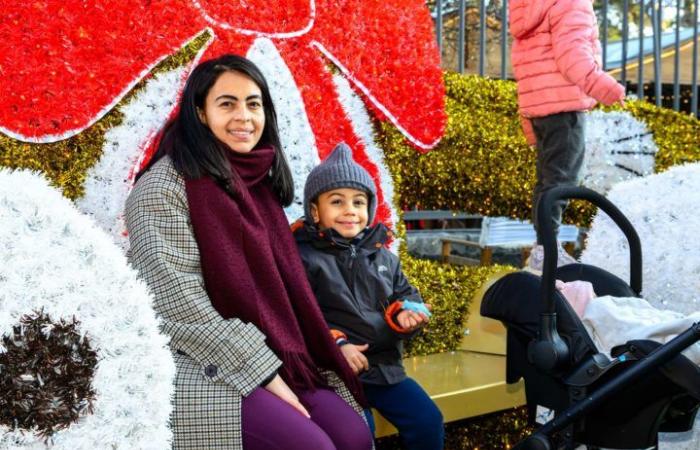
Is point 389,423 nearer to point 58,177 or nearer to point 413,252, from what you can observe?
point 58,177

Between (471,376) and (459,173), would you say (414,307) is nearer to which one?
(471,376)

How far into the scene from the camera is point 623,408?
7.25 feet

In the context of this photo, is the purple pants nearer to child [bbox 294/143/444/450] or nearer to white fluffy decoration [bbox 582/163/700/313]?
child [bbox 294/143/444/450]

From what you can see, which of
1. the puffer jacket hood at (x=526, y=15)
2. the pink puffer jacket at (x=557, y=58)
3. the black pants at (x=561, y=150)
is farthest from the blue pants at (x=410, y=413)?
the puffer jacket hood at (x=526, y=15)

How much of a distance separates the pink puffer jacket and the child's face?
55.0 inches

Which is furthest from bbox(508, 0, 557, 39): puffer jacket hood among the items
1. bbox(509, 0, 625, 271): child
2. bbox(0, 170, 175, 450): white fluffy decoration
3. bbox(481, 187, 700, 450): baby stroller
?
bbox(0, 170, 175, 450): white fluffy decoration

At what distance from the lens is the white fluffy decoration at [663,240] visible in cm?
329

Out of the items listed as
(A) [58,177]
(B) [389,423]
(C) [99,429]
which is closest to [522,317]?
(B) [389,423]

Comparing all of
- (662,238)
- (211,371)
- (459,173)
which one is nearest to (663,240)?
(662,238)

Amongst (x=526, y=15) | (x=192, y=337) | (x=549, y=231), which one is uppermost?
(x=526, y=15)

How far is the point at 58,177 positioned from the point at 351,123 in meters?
1.31

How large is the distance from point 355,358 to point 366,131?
1.43 metres

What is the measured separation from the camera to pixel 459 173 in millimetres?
4207

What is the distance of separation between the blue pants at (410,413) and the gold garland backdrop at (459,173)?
24.5 inches
